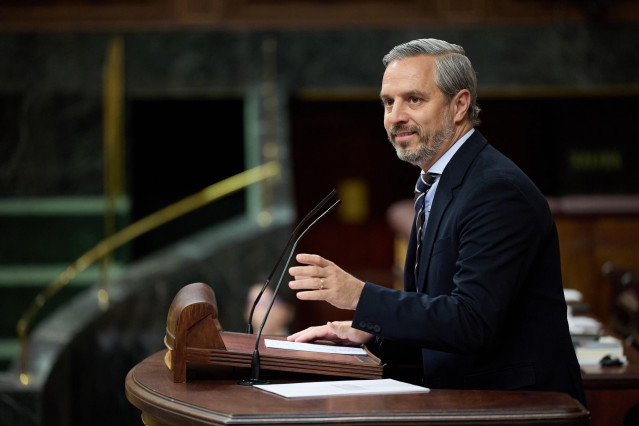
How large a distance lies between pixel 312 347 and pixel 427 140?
567 mm

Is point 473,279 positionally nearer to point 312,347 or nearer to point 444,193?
point 444,193

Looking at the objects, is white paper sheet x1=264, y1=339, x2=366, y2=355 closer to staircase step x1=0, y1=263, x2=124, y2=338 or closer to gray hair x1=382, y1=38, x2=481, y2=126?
gray hair x1=382, y1=38, x2=481, y2=126

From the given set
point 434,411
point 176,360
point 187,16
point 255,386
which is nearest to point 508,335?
point 434,411

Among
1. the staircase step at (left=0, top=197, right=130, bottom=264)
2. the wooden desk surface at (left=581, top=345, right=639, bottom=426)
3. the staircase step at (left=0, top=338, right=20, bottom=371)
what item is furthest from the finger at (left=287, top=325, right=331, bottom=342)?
the staircase step at (left=0, top=197, right=130, bottom=264)

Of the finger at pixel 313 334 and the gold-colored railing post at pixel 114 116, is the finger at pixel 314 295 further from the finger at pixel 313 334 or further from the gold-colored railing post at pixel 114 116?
the gold-colored railing post at pixel 114 116

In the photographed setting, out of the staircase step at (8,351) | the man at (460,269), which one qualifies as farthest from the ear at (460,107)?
the staircase step at (8,351)

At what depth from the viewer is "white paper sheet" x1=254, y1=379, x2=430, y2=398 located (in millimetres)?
1899

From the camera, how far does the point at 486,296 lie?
1.99 metres

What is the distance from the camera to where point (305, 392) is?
1907mm

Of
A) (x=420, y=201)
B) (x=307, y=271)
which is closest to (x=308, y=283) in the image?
(x=307, y=271)

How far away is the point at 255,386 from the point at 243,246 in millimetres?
Answer: 4206

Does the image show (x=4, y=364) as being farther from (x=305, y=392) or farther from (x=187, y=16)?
(x=305, y=392)

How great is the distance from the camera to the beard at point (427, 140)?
7.44ft

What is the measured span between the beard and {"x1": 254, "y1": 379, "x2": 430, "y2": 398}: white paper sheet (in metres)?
0.57
